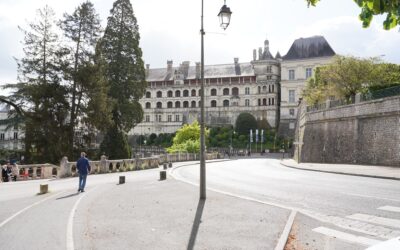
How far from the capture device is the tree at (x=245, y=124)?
297 ft

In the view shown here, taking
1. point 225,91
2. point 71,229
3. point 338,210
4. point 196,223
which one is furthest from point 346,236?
point 225,91

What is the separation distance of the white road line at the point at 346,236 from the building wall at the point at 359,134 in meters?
19.9

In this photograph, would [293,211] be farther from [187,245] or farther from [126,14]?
[126,14]

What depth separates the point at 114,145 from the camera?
41.9m

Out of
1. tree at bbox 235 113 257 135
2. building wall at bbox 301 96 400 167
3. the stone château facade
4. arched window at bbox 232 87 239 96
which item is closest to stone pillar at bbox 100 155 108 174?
building wall at bbox 301 96 400 167

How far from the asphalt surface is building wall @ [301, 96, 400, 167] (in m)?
12.9

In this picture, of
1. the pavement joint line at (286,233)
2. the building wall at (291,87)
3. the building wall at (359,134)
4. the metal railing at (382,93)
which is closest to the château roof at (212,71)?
the building wall at (291,87)

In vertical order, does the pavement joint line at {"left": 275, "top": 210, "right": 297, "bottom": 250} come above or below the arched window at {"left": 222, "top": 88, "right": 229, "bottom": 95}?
below

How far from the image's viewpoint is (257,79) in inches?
3912

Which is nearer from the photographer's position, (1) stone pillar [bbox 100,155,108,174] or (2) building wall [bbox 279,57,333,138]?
(1) stone pillar [bbox 100,155,108,174]

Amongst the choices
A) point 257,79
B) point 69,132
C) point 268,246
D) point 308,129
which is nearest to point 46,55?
point 69,132

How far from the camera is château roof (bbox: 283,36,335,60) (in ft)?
279

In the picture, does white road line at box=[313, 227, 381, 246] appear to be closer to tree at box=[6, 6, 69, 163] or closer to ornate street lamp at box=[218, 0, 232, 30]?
ornate street lamp at box=[218, 0, 232, 30]

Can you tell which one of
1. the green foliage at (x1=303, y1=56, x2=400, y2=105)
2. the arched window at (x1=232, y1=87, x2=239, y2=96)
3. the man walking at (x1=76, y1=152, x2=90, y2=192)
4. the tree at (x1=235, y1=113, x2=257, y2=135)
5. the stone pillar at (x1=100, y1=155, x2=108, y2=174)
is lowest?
the stone pillar at (x1=100, y1=155, x2=108, y2=174)
